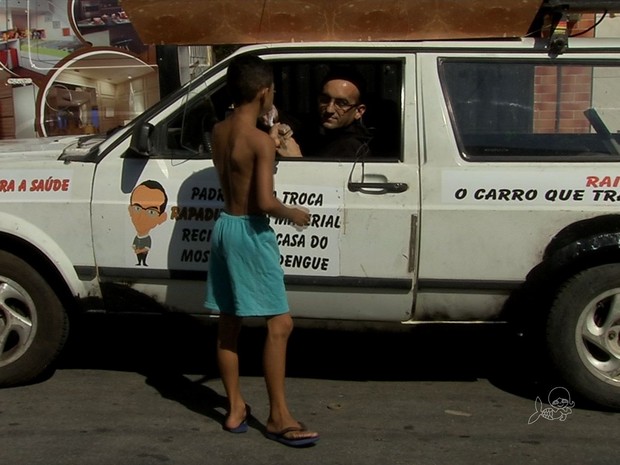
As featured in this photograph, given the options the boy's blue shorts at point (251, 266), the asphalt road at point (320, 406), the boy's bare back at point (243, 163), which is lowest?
the asphalt road at point (320, 406)

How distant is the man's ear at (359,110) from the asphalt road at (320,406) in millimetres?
1170

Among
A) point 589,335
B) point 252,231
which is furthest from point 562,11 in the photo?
point 252,231

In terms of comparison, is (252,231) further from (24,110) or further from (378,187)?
(24,110)

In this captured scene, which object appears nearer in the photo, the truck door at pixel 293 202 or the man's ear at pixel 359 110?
the truck door at pixel 293 202

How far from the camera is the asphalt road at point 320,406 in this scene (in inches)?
161

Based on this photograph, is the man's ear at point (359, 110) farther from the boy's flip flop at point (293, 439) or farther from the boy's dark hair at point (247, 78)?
the boy's flip flop at point (293, 439)

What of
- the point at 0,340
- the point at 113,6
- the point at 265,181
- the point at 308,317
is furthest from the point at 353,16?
the point at 113,6

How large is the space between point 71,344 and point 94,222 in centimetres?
143

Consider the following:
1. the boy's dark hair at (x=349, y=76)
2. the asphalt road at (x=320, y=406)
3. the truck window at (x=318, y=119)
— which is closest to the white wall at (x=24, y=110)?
the asphalt road at (x=320, y=406)

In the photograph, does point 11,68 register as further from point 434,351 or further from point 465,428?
point 465,428

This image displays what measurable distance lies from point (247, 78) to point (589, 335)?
2.10 meters

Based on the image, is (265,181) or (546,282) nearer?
(265,181)

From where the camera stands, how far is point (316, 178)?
446 cm

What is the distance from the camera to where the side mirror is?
14.5 feet
